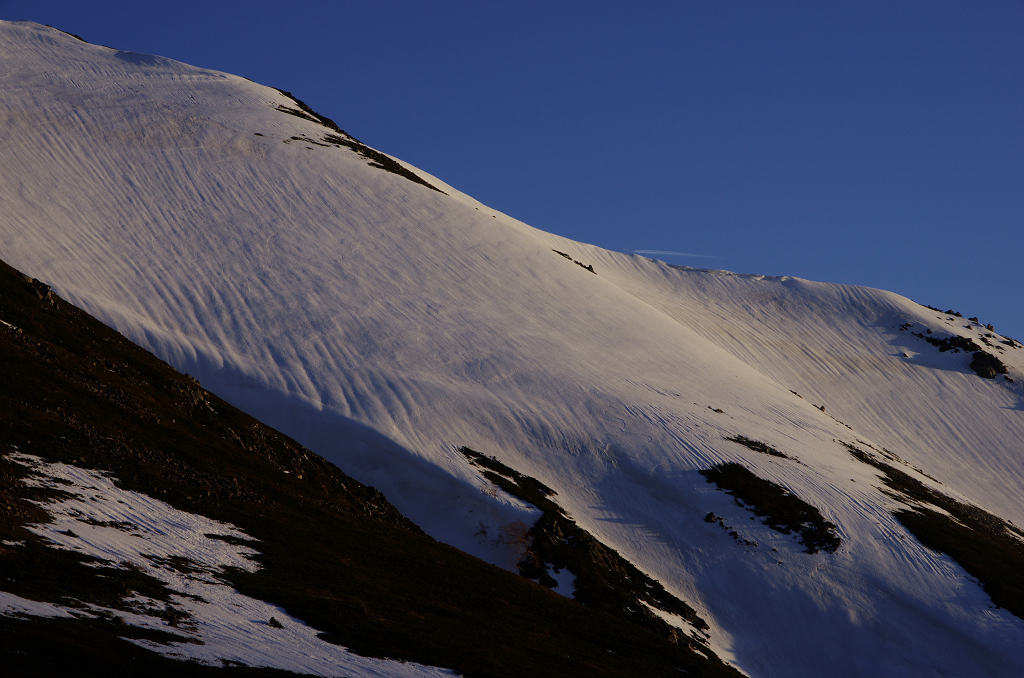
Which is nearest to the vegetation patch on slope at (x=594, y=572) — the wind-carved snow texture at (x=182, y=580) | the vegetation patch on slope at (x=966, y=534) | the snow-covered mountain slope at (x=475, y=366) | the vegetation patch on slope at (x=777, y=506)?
the snow-covered mountain slope at (x=475, y=366)

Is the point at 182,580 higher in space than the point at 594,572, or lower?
lower

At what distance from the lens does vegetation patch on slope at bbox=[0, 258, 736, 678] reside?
18172 mm

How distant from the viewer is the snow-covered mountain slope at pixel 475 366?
4503 cm

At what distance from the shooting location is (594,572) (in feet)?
136

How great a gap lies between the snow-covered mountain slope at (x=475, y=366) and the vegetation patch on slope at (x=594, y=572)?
1.47m

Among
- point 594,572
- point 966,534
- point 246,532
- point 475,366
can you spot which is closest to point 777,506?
point 966,534

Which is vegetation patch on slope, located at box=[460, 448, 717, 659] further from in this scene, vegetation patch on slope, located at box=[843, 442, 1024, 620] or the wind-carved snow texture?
the wind-carved snow texture

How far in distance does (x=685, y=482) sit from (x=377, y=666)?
34438 millimetres

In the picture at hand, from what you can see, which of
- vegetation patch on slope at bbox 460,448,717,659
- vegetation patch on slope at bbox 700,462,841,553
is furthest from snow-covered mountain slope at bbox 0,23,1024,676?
vegetation patch on slope at bbox 460,448,717,659

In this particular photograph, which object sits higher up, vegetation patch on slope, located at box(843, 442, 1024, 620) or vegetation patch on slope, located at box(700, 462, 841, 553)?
vegetation patch on slope, located at box(843, 442, 1024, 620)

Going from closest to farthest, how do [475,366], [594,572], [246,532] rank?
[246,532] < [594,572] < [475,366]

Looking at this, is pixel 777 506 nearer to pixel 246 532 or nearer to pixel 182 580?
pixel 246 532

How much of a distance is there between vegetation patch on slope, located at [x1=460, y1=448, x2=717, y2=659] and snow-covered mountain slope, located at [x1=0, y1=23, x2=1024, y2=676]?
1473 millimetres

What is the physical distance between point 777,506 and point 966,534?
13.4 metres
